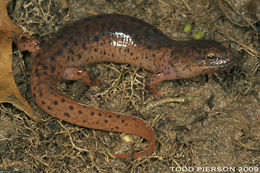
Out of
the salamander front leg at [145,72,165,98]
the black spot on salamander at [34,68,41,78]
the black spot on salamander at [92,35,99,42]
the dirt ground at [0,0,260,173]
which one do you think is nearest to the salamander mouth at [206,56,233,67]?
the dirt ground at [0,0,260,173]

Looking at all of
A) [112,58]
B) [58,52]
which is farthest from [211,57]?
[58,52]

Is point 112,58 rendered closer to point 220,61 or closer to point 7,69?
point 7,69

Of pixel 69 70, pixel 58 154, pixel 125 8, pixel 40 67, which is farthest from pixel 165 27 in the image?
pixel 58 154

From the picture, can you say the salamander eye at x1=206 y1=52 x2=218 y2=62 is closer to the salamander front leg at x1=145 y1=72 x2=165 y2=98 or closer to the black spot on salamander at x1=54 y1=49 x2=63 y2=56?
the salamander front leg at x1=145 y1=72 x2=165 y2=98

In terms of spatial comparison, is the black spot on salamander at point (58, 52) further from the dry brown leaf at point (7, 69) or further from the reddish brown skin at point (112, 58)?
the dry brown leaf at point (7, 69)

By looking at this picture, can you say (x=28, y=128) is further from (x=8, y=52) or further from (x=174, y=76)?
(x=174, y=76)
